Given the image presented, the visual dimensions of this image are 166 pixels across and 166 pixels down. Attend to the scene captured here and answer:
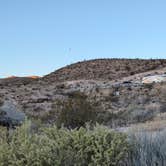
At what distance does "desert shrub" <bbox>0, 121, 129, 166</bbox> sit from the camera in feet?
21.2

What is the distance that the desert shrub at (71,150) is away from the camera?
21.2 ft

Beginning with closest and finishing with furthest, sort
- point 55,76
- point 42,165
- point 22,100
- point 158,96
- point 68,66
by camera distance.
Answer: point 42,165
point 158,96
point 22,100
point 55,76
point 68,66

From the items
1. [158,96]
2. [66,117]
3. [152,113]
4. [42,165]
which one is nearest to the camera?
[42,165]

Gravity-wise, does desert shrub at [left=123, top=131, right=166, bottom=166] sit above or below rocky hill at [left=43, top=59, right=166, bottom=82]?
below

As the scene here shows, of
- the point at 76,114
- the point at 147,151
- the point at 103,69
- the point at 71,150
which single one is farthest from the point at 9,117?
the point at 103,69

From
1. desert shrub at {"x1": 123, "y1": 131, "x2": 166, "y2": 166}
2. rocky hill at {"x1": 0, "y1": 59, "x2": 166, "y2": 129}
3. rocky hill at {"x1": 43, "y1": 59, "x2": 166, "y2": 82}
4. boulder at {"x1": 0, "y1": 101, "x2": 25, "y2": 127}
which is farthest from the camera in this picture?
rocky hill at {"x1": 43, "y1": 59, "x2": 166, "y2": 82}

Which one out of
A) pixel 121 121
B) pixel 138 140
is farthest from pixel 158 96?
pixel 138 140

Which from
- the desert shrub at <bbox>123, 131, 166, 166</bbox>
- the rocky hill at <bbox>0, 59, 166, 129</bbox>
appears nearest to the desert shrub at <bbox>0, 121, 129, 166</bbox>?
the desert shrub at <bbox>123, 131, 166, 166</bbox>

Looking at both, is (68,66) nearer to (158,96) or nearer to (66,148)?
(158,96)

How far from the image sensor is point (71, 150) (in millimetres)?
6750

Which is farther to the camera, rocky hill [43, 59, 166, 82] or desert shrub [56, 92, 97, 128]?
rocky hill [43, 59, 166, 82]

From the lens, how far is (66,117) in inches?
673

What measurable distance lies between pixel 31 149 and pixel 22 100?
80.7 feet

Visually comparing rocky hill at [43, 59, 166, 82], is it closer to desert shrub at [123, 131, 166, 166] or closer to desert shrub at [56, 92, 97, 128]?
desert shrub at [56, 92, 97, 128]
